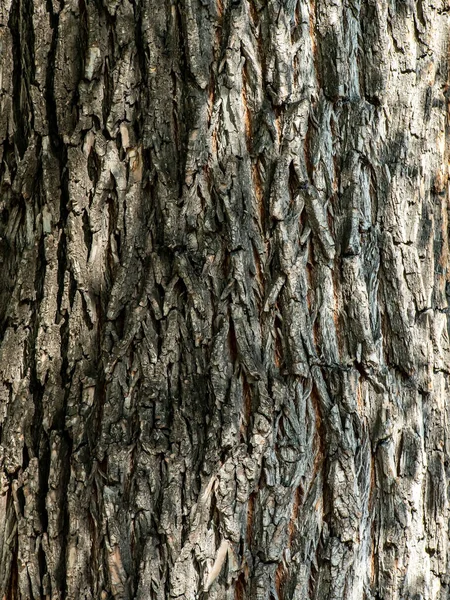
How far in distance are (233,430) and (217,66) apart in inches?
34.5

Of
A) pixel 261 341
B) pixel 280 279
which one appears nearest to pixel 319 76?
pixel 280 279

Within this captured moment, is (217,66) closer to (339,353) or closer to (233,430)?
(339,353)

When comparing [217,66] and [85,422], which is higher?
[217,66]

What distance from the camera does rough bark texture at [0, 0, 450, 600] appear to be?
162 cm

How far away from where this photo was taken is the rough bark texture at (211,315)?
5.31ft

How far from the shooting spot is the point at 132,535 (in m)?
1.61

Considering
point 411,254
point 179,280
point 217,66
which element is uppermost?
point 217,66

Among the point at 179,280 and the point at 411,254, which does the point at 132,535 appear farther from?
the point at 411,254

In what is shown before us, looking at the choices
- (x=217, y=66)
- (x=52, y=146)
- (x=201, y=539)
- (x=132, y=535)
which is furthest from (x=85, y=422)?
(x=217, y=66)

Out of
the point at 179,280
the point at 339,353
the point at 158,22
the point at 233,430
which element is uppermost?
the point at 158,22

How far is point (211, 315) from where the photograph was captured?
5.43 ft

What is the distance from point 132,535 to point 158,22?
1.23 metres

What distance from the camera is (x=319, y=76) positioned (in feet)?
5.73

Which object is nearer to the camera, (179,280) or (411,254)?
(179,280)
